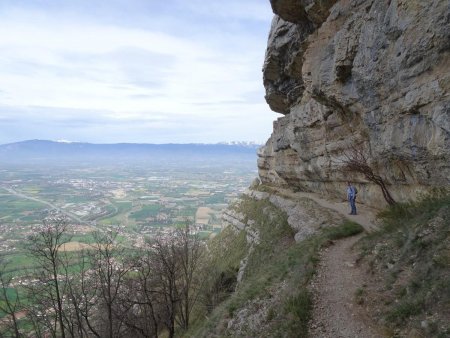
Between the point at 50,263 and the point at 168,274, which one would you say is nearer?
the point at 50,263

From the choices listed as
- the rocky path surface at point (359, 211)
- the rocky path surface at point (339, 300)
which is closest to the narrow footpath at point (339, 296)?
the rocky path surface at point (339, 300)

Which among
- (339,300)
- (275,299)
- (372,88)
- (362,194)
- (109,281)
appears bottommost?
(109,281)

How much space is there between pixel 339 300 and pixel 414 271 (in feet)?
8.06

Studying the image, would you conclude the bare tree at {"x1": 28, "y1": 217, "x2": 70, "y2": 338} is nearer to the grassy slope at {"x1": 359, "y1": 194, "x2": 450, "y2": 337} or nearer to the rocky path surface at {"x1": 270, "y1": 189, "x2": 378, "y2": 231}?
the grassy slope at {"x1": 359, "y1": 194, "x2": 450, "y2": 337}

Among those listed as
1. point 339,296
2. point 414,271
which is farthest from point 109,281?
point 414,271

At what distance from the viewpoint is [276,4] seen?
24891 mm

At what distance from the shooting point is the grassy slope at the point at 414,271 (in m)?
7.82

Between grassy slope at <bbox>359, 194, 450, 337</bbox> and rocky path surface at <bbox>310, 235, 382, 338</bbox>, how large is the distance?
44 centimetres

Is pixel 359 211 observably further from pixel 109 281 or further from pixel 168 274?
pixel 109 281

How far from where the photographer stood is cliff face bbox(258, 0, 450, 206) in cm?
1248

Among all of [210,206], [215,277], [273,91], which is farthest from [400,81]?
[210,206]

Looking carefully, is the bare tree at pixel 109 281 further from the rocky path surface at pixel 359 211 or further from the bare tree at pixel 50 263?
the rocky path surface at pixel 359 211

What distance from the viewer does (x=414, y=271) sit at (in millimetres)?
9641

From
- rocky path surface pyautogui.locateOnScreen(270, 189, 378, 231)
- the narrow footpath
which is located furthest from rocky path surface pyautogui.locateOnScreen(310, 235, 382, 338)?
rocky path surface pyautogui.locateOnScreen(270, 189, 378, 231)
